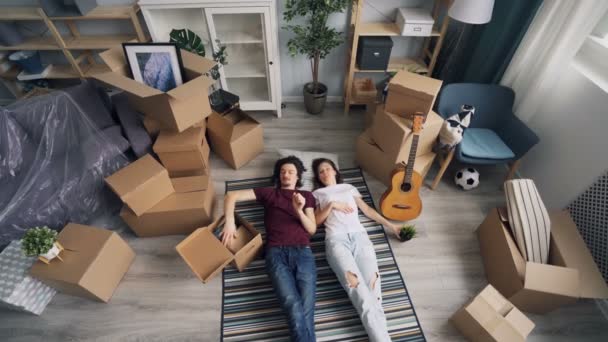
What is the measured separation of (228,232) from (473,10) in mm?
2035

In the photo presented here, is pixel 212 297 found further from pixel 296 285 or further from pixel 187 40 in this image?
pixel 187 40

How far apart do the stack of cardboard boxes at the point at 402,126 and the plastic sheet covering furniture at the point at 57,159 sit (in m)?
1.76

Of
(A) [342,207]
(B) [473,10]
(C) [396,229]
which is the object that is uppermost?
(B) [473,10]

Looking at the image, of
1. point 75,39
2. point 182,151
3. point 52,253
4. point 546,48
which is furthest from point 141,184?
point 546,48

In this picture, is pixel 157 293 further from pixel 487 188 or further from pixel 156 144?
pixel 487 188

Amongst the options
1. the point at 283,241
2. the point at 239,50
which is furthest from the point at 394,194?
the point at 239,50

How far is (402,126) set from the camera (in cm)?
193

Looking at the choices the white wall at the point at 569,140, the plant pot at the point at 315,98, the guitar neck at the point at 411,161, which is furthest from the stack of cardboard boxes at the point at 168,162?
the white wall at the point at 569,140

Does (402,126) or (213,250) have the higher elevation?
(402,126)

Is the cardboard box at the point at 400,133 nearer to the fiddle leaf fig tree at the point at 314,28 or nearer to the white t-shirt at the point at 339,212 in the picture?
the white t-shirt at the point at 339,212

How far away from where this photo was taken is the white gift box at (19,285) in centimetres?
147

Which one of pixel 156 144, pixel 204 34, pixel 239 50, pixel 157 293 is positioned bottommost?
pixel 157 293

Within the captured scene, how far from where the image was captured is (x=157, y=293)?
A: 172 centimetres

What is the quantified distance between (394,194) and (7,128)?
7.71 feet
